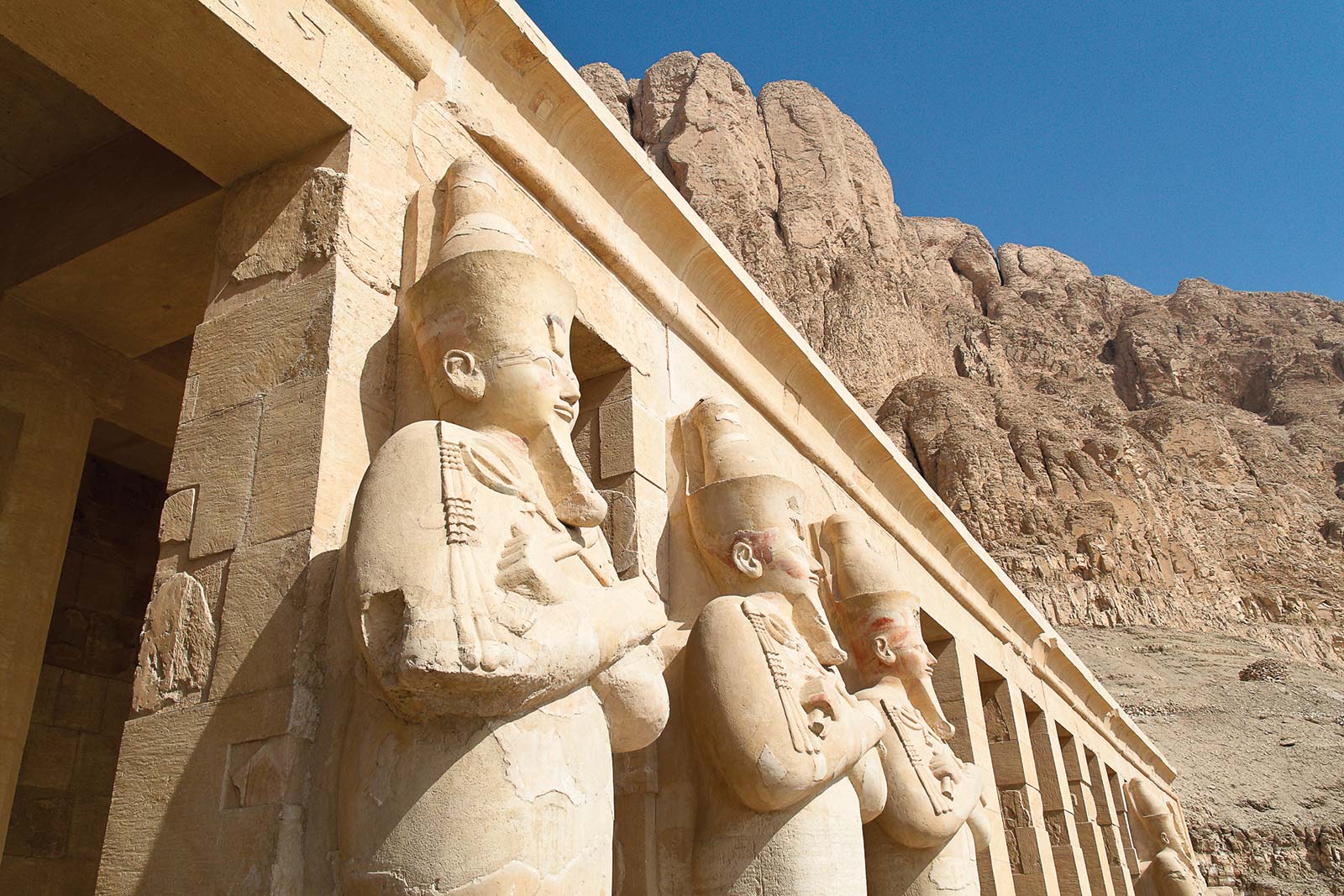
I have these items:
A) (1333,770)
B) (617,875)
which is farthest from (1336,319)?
(617,875)

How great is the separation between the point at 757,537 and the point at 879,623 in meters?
1.35

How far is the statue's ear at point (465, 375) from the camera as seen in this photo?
8.66ft

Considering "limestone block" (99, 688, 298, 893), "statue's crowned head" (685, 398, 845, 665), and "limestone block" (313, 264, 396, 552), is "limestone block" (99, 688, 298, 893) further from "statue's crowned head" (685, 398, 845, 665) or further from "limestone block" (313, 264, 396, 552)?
"statue's crowned head" (685, 398, 845, 665)

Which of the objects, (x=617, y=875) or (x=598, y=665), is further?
(x=617, y=875)

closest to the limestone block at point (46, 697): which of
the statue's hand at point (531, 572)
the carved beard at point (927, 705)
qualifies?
the statue's hand at point (531, 572)

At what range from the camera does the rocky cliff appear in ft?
104

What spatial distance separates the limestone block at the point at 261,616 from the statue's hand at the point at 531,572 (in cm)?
50

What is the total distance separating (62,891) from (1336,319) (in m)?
55.8

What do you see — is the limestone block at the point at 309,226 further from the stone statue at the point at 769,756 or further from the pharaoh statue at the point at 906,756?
the pharaoh statue at the point at 906,756

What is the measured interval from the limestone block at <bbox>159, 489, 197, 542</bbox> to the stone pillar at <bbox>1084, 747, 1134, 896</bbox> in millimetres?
9809

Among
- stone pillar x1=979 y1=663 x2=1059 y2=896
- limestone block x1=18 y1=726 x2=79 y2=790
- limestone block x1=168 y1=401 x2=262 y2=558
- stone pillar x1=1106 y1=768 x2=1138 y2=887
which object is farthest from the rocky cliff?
limestone block x1=168 y1=401 x2=262 y2=558

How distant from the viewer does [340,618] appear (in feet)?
7.75

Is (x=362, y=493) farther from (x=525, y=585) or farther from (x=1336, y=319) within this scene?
(x=1336, y=319)

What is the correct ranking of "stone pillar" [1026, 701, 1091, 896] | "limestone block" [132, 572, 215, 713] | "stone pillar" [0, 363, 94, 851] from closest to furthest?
"limestone block" [132, 572, 215, 713] → "stone pillar" [0, 363, 94, 851] → "stone pillar" [1026, 701, 1091, 896]
